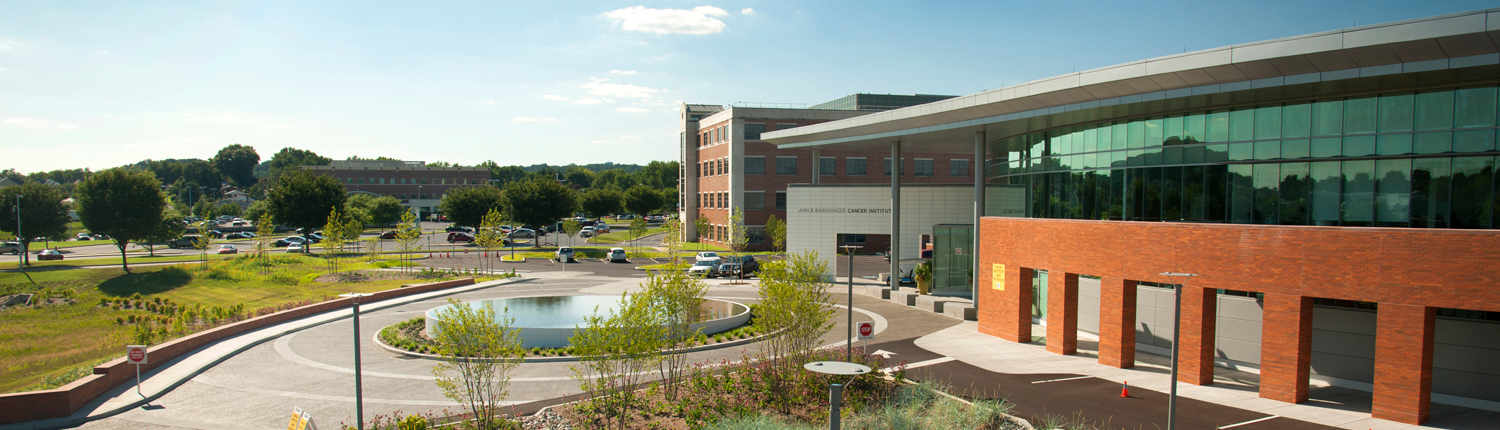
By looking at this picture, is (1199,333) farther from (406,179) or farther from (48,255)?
(406,179)

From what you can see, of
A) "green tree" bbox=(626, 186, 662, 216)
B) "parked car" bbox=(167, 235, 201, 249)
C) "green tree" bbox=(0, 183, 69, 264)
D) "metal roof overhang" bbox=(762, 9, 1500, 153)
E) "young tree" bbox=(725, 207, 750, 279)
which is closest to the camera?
"metal roof overhang" bbox=(762, 9, 1500, 153)

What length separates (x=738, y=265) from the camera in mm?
46469

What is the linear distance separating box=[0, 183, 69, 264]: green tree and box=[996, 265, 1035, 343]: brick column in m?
63.1

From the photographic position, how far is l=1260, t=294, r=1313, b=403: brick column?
15.6m

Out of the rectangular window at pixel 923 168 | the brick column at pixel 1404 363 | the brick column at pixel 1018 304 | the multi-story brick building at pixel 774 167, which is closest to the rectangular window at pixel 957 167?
the multi-story brick building at pixel 774 167

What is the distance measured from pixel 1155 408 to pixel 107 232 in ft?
204

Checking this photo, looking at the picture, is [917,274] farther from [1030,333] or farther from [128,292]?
[128,292]

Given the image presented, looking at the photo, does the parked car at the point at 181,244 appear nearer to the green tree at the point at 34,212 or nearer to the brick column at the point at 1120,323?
the green tree at the point at 34,212

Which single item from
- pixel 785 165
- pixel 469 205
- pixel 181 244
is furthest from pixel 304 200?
pixel 785 165

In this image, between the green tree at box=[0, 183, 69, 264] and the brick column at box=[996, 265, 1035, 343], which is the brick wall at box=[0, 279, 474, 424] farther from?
the green tree at box=[0, 183, 69, 264]

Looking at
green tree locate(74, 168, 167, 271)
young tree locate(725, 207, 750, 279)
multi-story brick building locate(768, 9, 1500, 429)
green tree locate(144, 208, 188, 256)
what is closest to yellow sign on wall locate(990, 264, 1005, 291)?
multi-story brick building locate(768, 9, 1500, 429)

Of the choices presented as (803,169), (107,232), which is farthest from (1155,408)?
(107,232)

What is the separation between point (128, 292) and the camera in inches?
1447

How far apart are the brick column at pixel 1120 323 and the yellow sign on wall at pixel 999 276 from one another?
14.7 feet
